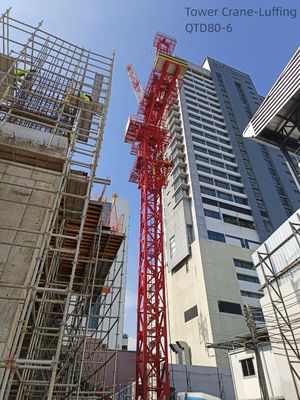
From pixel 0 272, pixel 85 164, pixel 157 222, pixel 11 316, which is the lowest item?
pixel 11 316

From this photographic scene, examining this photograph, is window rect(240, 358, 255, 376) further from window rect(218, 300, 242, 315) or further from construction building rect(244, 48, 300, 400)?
window rect(218, 300, 242, 315)

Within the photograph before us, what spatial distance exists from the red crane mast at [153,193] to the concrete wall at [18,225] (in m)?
17.9

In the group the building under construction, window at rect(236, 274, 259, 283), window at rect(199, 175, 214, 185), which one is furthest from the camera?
window at rect(199, 175, 214, 185)

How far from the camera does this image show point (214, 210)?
38469mm

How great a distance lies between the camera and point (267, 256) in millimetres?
14344

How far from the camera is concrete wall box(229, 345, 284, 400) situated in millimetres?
12828

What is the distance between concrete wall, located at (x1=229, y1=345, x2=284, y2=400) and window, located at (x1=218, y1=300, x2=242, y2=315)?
13276 mm

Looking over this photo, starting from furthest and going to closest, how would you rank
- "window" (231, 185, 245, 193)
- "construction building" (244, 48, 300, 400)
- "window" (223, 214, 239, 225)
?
"window" (231, 185, 245, 193), "window" (223, 214, 239, 225), "construction building" (244, 48, 300, 400)

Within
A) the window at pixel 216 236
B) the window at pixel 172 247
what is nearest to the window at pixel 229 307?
the window at pixel 216 236

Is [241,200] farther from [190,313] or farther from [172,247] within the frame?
[190,313]

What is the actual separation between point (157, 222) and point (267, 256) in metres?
14.3

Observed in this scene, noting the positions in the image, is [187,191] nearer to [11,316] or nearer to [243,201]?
[243,201]

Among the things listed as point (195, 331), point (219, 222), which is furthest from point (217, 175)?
point (195, 331)

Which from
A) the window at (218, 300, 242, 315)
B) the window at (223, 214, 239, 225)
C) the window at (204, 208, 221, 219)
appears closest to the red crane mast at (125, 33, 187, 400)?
the window at (218, 300, 242, 315)
